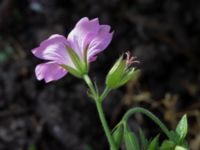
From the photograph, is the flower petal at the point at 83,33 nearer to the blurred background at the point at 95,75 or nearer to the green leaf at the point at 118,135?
the green leaf at the point at 118,135

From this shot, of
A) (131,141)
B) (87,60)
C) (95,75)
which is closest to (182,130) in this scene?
(131,141)

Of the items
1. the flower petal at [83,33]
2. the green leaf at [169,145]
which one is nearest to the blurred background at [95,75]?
the flower petal at [83,33]

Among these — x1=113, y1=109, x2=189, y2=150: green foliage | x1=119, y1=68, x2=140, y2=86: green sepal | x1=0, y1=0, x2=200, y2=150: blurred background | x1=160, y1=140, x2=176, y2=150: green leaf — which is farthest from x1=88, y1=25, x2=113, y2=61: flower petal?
x1=0, y1=0, x2=200, y2=150: blurred background

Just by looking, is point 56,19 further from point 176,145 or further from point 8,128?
point 176,145

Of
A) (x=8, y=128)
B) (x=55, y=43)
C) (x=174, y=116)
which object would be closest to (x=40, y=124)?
(x=8, y=128)

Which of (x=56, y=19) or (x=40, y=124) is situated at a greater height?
(x=56, y=19)

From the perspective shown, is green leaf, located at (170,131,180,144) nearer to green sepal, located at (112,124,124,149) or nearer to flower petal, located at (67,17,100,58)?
green sepal, located at (112,124,124,149)

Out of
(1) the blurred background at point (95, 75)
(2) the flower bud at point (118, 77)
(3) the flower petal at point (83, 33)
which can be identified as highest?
(3) the flower petal at point (83, 33)
